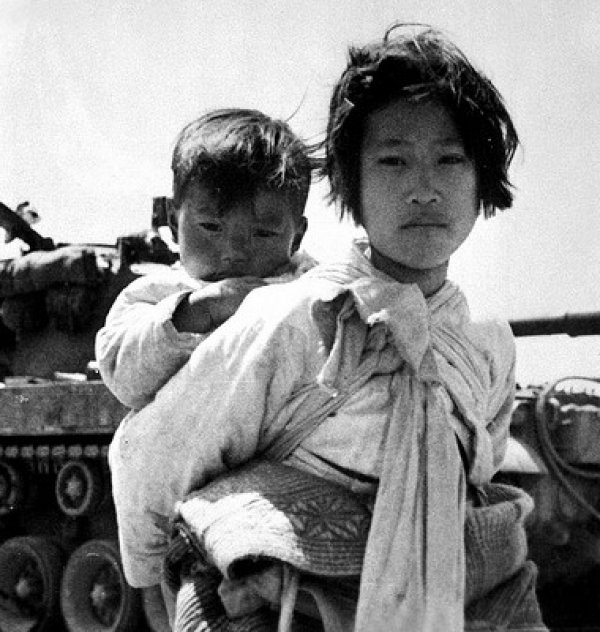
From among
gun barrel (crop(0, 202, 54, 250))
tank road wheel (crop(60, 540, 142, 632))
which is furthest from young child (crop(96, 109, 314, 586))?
gun barrel (crop(0, 202, 54, 250))

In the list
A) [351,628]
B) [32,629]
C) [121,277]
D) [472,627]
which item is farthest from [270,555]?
[121,277]

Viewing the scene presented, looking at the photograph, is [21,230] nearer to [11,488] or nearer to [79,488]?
[11,488]

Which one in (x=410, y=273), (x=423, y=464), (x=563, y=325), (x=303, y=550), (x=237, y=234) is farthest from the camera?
(x=563, y=325)

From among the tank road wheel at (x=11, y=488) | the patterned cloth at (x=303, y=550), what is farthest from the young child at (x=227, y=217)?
the tank road wheel at (x=11, y=488)

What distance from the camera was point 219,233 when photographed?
2570 mm

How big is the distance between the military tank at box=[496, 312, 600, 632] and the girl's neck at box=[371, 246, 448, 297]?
145 inches

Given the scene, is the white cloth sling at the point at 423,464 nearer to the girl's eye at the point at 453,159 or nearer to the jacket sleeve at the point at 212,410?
the jacket sleeve at the point at 212,410

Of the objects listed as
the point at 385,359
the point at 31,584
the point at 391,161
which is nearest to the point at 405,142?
the point at 391,161

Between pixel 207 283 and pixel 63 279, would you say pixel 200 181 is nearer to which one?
pixel 207 283

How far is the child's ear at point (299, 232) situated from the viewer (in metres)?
2.72

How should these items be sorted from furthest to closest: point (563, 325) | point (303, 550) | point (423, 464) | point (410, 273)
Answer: point (563, 325), point (410, 273), point (423, 464), point (303, 550)

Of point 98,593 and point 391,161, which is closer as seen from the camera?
point 391,161

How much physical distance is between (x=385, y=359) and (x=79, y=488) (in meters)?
5.59

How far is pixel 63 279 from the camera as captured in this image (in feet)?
28.4
